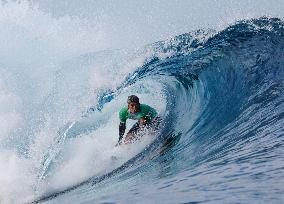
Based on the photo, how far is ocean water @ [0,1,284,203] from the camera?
11.8 feet

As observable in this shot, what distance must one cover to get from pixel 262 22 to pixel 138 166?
714 centimetres

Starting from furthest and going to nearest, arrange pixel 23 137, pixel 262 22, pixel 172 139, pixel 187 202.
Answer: pixel 23 137, pixel 262 22, pixel 172 139, pixel 187 202

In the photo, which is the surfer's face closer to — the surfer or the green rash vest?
the surfer

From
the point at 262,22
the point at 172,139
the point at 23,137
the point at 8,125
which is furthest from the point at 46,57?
the point at 172,139

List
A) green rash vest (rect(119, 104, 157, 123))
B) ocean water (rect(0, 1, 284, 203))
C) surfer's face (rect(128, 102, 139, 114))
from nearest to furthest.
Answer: ocean water (rect(0, 1, 284, 203))
surfer's face (rect(128, 102, 139, 114))
green rash vest (rect(119, 104, 157, 123))

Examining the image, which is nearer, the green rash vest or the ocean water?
the ocean water

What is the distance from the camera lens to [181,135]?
23.6ft

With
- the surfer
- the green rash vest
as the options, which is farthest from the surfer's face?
the green rash vest

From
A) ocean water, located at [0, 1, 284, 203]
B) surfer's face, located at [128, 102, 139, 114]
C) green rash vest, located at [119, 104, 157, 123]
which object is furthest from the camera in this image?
green rash vest, located at [119, 104, 157, 123]

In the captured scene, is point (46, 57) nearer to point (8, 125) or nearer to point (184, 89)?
point (8, 125)

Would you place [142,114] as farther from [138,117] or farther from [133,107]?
[133,107]

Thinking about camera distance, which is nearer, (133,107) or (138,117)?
(133,107)

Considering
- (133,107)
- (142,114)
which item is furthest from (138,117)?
(133,107)

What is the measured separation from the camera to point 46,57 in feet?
163
